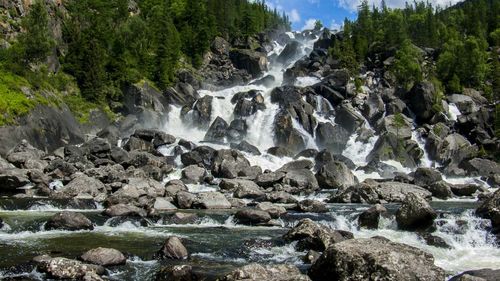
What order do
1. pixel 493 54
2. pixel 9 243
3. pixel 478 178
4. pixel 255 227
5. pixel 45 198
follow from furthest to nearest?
pixel 493 54
pixel 478 178
pixel 45 198
pixel 255 227
pixel 9 243

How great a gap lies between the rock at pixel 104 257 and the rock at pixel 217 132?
55.3 meters

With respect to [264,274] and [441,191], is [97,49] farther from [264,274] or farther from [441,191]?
[264,274]

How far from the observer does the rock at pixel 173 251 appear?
2144 centimetres

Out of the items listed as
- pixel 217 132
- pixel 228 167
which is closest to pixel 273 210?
pixel 228 167

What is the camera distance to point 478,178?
59625 millimetres

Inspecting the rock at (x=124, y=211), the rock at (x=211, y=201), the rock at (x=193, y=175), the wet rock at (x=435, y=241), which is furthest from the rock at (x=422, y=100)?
the rock at (x=124, y=211)

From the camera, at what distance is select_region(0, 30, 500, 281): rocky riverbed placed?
19.2m

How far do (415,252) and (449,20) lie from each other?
158 meters

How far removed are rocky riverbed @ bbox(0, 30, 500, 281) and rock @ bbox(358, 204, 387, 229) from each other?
0.24ft

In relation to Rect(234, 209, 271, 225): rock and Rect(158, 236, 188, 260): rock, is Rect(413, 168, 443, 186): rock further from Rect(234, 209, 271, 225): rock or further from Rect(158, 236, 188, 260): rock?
Rect(158, 236, 188, 260): rock

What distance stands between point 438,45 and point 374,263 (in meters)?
133

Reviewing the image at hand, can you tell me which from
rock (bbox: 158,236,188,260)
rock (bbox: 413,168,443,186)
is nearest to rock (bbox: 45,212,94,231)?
rock (bbox: 158,236,188,260)

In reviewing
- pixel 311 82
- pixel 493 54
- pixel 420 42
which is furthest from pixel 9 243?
pixel 420 42

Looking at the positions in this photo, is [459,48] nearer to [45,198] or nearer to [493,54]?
[493,54]
